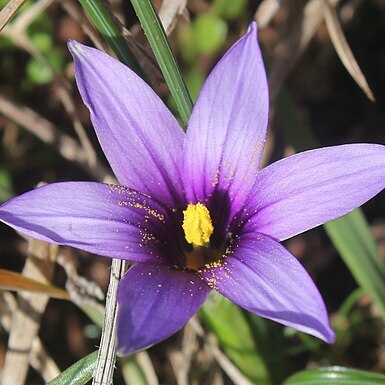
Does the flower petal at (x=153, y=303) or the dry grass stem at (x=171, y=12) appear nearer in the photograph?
the flower petal at (x=153, y=303)

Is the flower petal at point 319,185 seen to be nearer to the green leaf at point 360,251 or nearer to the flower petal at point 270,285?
the flower petal at point 270,285

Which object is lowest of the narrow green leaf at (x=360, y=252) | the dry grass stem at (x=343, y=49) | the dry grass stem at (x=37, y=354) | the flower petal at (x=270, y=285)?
the narrow green leaf at (x=360, y=252)

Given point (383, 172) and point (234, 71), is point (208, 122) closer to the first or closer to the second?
point (234, 71)

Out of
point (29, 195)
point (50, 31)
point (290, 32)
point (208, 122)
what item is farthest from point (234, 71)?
point (50, 31)

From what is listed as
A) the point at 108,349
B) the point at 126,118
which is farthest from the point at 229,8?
the point at 108,349

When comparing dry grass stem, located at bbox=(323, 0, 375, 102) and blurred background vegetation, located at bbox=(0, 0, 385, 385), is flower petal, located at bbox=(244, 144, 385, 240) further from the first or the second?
dry grass stem, located at bbox=(323, 0, 375, 102)

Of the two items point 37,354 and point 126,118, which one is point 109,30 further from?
point 37,354

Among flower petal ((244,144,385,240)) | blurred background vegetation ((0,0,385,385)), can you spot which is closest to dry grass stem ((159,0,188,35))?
blurred background vegetation ((0,0,385,385))

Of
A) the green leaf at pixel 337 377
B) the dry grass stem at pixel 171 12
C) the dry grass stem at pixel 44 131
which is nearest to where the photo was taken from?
the green leaf at pixel 337 377

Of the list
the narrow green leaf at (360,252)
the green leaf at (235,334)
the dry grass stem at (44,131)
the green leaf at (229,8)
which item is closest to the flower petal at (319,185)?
the green leaf at (235,334)
